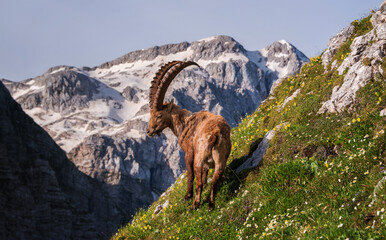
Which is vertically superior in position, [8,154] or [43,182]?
[8,154]

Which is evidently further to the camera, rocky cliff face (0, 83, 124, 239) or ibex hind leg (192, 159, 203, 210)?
rocky cliff face (0, 83, 124, 239)

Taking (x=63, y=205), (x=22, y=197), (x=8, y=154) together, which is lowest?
(x=63, y=205)

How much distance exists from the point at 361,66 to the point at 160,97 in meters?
7.61

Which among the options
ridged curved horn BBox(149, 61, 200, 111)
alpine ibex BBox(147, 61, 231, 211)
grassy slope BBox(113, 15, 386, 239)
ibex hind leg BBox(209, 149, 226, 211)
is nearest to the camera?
grassy slope BBox(113, 15, 386, 239)

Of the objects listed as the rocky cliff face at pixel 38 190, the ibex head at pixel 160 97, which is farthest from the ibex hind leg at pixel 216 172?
the rocky cliff face at pixel 38 190

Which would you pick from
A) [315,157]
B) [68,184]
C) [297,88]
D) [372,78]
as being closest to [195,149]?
[315,157]

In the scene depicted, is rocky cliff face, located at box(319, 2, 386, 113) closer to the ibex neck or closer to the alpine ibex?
the alpine ibex

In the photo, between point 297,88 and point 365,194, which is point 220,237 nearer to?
point 365,194

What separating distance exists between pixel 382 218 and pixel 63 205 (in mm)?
180014

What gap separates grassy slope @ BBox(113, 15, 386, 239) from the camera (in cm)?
646

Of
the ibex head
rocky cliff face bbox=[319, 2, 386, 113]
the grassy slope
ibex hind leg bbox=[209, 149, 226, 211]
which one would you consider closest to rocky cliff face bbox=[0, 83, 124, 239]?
the ibex head

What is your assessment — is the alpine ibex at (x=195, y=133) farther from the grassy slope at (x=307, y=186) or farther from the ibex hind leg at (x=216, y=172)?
the grassy slope at (x=307, y=186)

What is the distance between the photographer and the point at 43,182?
6526 inches

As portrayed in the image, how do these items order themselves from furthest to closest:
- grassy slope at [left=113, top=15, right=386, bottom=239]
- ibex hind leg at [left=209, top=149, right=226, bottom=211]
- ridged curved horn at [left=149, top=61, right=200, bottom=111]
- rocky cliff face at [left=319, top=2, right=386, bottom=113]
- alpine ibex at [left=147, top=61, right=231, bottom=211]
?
ridged curved horn at [left=149, top=61, right=200, bottom=111] → rocky cliff face at [left=319, top=2, right=386, bottom=113] → alpine ibex at [left=147, top=61, right=231, bottom=211] → ibex hind leg at [left=209, top=149, right=226, bottom=211] → grassy slope at [left=113, top=15, right=386, bottom=239]
